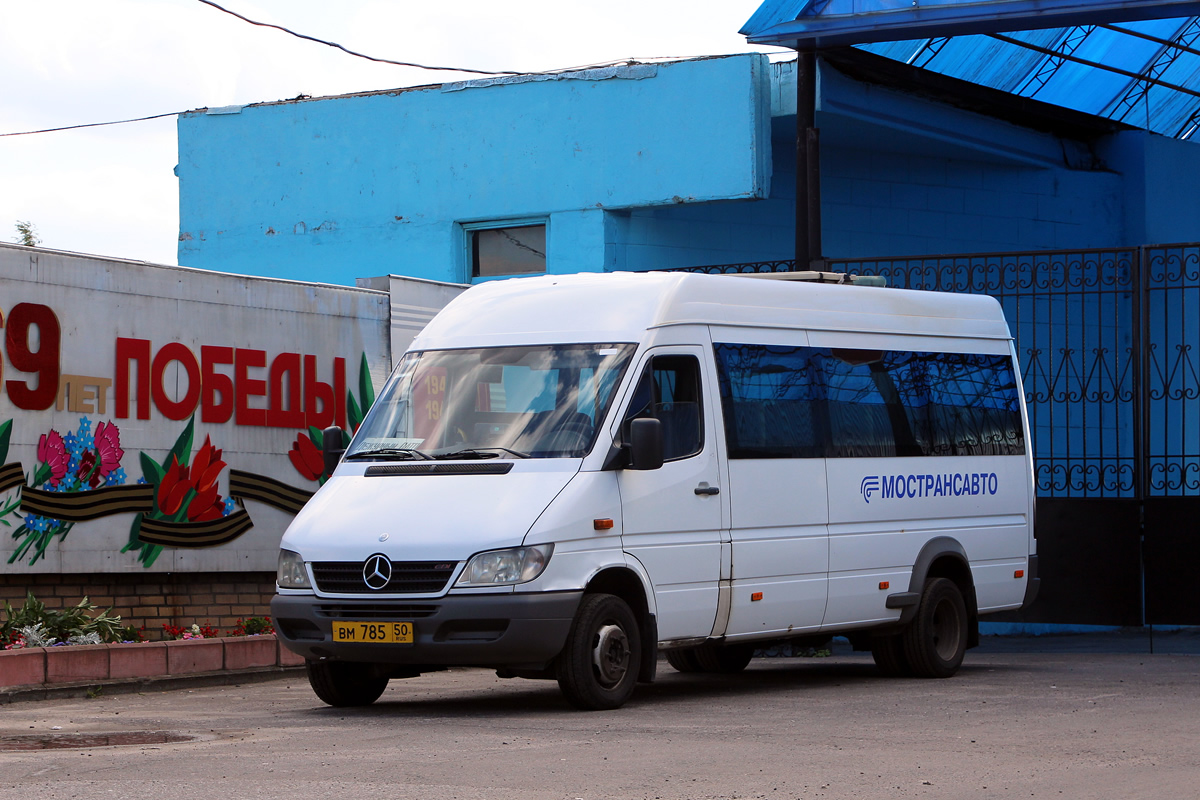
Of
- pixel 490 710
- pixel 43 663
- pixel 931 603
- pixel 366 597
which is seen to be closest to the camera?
pixel 366 597

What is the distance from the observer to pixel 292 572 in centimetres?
984

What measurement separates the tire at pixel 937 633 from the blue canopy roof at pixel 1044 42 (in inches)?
234

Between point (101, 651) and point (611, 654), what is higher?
point (611, 654)

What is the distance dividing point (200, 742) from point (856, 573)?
15.4 feet

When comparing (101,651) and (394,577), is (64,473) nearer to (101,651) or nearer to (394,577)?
(101,651)

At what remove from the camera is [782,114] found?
17.5 metres

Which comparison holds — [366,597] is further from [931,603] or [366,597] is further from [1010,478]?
[1010,478]

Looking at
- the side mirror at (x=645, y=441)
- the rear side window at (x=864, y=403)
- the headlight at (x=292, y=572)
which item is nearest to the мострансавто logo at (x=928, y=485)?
the rear side window at (x=864, y=403)

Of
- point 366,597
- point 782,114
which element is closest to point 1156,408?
point 782,114

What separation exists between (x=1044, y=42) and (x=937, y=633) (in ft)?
29.4

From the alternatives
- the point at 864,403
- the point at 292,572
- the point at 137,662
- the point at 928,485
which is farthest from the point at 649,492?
the point at 137,662

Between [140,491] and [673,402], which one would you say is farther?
[140,491]

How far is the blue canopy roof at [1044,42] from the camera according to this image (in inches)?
618

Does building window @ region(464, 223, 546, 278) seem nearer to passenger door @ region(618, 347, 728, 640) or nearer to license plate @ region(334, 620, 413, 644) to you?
passenger door @ region(618, 347, 728, 640)
